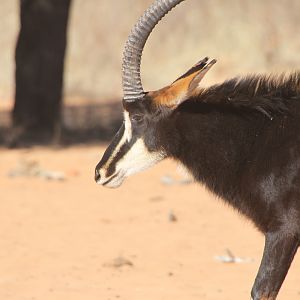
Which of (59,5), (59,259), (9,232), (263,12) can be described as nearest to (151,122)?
(59,259)

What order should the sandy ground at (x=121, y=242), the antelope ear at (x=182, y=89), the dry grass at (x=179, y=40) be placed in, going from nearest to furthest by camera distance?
the antelope ear at (x=182, y=89)
the sandy ground at (x=121, y=242)
the dry grass at (x=179, y=40)

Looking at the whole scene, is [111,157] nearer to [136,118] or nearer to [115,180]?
[115,180]

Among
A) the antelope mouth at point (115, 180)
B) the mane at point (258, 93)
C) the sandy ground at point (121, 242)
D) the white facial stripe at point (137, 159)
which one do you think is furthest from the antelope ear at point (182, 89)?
the sandy ground at point (121, 242)

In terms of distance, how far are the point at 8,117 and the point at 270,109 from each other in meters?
13.3

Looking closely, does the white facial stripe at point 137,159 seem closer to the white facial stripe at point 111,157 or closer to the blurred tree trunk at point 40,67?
the white facial stripe at point 111,157

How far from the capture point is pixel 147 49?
94.3 ft

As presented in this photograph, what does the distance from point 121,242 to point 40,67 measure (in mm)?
7424

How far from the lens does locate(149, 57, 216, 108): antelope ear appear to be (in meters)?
6.55

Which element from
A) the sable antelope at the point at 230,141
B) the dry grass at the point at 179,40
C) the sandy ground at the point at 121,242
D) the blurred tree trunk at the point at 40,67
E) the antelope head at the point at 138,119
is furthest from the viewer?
the dry grass at the point at 179,40

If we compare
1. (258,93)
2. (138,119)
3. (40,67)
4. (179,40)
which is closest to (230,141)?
(258,93)

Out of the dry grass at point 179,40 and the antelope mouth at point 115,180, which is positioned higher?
the antelope mouth at point 115,180

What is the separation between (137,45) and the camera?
686cm

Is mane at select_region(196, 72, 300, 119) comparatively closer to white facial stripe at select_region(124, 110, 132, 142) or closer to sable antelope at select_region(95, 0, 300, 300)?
sable antelope at select_region(95, 0, 300, 300)

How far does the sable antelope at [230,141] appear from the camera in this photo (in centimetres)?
625
